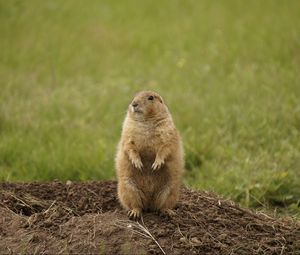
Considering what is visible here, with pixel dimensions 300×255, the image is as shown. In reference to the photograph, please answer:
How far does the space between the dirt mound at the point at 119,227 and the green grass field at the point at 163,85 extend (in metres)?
1.16

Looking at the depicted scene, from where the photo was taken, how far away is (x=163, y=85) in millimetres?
9766

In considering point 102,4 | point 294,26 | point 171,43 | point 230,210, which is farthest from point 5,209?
point 102,4

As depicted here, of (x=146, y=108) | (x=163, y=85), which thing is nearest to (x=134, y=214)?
(x=146, y=108)

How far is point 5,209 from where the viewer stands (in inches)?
203

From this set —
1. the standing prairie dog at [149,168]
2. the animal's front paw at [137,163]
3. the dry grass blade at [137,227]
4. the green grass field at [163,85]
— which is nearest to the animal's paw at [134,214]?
the standing prairie dog at [149,168]

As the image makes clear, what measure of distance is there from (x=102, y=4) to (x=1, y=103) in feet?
19.0

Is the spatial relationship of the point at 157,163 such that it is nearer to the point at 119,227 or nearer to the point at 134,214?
the point at 134,214

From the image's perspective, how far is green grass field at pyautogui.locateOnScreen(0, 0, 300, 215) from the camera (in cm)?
715

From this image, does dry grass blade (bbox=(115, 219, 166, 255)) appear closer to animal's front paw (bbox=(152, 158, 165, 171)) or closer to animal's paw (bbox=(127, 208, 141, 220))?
animal's paw (bbox=(127, 208, 141, 220))

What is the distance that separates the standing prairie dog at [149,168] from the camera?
5055 mm

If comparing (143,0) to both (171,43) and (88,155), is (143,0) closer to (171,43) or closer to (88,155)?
(171,43)

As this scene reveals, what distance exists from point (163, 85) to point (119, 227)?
5.23 meters

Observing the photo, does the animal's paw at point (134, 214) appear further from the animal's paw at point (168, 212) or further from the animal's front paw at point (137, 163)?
the animal's front paw at point (137, 163)

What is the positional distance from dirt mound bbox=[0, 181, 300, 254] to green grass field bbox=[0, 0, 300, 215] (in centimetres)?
116
